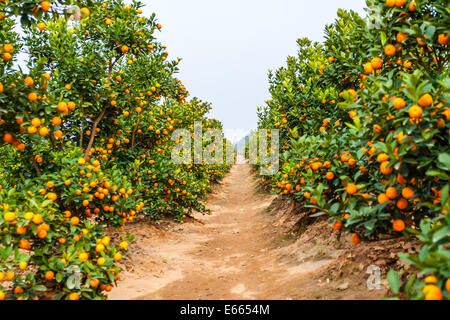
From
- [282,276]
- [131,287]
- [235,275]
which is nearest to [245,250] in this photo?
[235,275]

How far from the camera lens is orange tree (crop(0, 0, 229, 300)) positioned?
2.99 m

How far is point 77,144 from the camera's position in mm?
6113

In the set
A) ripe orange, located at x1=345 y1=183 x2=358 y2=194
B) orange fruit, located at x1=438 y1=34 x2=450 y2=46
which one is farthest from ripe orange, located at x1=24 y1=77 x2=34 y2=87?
orange fruit, located at x1=438 y1=34 x2=450 y2=46

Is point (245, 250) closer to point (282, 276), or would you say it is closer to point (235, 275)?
point (235, 275)

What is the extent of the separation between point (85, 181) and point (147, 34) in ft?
12.6

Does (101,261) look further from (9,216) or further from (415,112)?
(415,112)

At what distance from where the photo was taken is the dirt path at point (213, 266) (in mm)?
4695

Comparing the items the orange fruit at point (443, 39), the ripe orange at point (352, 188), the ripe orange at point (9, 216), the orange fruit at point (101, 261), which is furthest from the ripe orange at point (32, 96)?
the orange fruit at point (443, 39)

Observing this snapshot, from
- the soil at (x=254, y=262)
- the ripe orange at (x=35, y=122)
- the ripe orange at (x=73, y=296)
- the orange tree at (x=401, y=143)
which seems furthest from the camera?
the soil at (x=254, y=262)

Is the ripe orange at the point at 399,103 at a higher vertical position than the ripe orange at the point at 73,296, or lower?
higher

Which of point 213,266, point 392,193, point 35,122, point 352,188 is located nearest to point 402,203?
point 392,193

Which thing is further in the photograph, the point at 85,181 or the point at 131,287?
the point at 131,287

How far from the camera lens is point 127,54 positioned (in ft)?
21.4

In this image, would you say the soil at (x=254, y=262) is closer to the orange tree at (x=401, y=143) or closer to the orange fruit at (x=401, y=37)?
the orange tree at (x=401, y=143)
